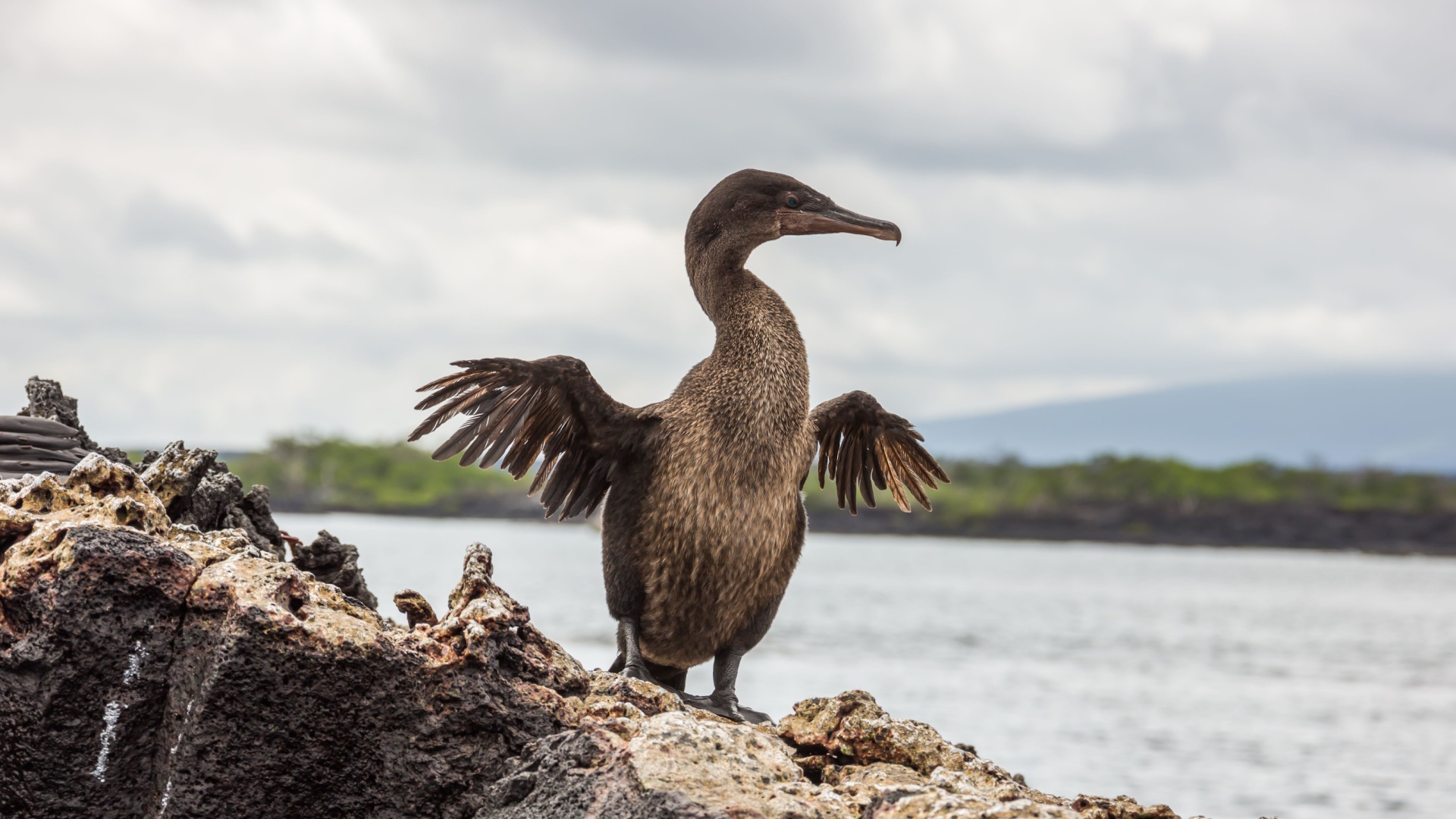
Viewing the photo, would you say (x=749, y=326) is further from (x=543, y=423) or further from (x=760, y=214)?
(x=543, y=423)

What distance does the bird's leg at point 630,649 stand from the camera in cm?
508

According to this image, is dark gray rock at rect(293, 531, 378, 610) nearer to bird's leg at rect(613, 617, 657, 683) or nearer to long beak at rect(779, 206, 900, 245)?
bird's leg at rect(613, 617, 657, 683)

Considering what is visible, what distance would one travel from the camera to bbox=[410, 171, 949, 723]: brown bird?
4.93 metres

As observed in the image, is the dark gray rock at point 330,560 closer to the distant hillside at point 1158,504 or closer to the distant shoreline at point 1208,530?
the distant hillside at point 1158,504

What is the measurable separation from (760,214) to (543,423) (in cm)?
123

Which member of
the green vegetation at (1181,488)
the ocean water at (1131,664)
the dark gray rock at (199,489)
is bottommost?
the ocean water at (1131,664)

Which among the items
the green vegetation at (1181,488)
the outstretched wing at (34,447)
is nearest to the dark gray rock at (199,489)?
the outstretched wing at (34,447)

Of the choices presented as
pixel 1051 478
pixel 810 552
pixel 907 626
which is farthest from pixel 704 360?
pixel 810 552

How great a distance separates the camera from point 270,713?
342cm

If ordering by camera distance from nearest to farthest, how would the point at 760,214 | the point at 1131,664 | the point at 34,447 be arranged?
the point at 34,447 → the point at 760,214 → the point at 1131,664

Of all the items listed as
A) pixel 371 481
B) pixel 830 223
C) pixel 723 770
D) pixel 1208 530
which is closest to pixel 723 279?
pixel 830 223

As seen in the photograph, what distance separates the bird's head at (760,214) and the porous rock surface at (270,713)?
2191mm

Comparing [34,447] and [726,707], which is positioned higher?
[34,447]

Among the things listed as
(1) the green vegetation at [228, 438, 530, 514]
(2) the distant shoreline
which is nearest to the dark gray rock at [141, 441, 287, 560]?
(1) the green vegetation at [228, 438, 530, 514]
